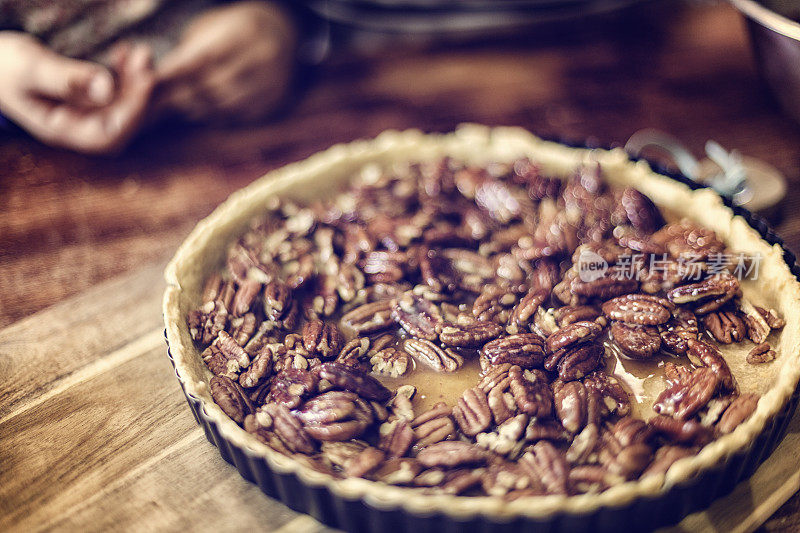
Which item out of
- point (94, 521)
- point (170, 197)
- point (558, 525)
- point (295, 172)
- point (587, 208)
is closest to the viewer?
point (558, 525)

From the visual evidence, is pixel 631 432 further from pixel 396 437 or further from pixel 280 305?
pixel 280 305

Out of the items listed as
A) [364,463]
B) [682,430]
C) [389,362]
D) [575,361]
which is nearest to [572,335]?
[575,361]

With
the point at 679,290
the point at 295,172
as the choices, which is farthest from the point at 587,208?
the point at 295,172

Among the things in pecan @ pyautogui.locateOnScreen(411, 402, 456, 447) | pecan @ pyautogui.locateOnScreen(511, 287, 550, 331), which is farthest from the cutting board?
pecan @ pyautogui.locateOnScreen(511, 287, 550, 331)

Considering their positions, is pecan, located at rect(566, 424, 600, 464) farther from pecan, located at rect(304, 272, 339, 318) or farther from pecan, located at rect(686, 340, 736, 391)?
pecan, located at rect(304, 272, 339, 318)

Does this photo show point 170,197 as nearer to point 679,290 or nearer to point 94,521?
point 94,521

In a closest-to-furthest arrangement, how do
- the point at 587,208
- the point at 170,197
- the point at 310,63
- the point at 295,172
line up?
1. the point at 587,208
2. the point at 295,172
3. the point at 170,197
4. the point at 310,63
